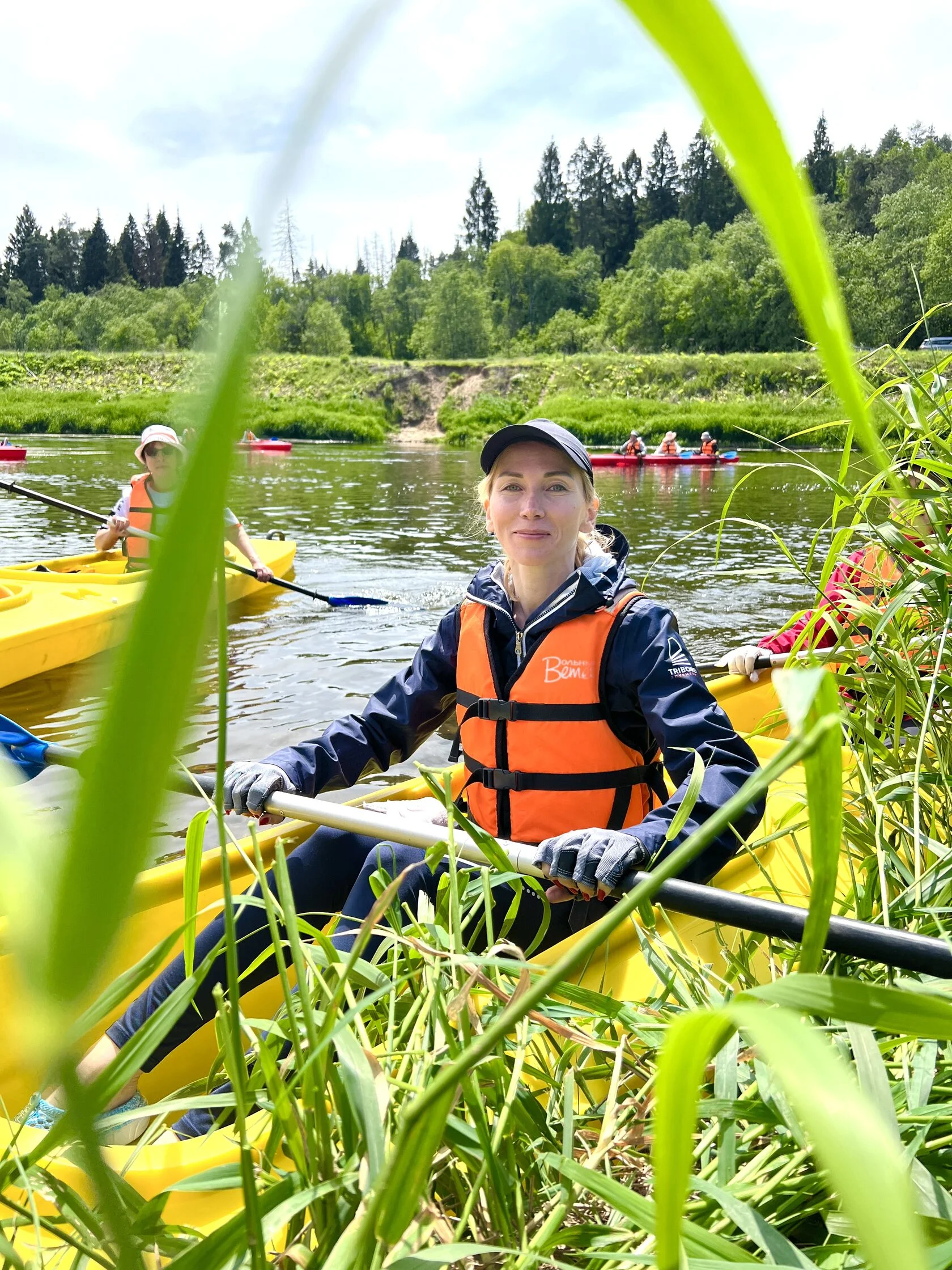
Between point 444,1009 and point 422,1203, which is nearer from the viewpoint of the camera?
point 422,1203

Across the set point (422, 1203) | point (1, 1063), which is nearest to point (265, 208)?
point (422, 1203)

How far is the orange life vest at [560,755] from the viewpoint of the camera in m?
2.49

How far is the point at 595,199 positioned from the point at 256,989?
295ft

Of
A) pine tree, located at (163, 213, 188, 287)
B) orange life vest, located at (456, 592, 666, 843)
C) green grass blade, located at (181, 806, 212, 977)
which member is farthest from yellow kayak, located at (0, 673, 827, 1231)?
orange life vest, located at (456, 592, 666, 843)

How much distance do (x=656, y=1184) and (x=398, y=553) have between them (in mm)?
12141

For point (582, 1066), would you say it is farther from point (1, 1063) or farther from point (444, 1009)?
point (1, 1063)

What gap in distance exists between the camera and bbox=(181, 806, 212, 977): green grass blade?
0.68 m

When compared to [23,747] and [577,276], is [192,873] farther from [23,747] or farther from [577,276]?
[577,276]

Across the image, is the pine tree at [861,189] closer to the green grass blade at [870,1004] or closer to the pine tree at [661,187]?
the pine tree at [661,187]

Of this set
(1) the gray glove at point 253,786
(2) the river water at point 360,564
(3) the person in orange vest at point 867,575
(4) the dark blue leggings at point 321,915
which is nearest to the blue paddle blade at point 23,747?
(2) the river water at point 360,564

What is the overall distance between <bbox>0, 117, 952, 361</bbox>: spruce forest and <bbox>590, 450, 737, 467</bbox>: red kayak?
13.0ft

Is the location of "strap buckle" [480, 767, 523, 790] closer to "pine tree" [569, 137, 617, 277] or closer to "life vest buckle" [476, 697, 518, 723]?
"life vest buckle" [476, 697, 518, 723]

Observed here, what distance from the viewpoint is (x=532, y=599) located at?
282 cm

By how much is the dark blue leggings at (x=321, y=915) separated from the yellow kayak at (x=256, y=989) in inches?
4.9
